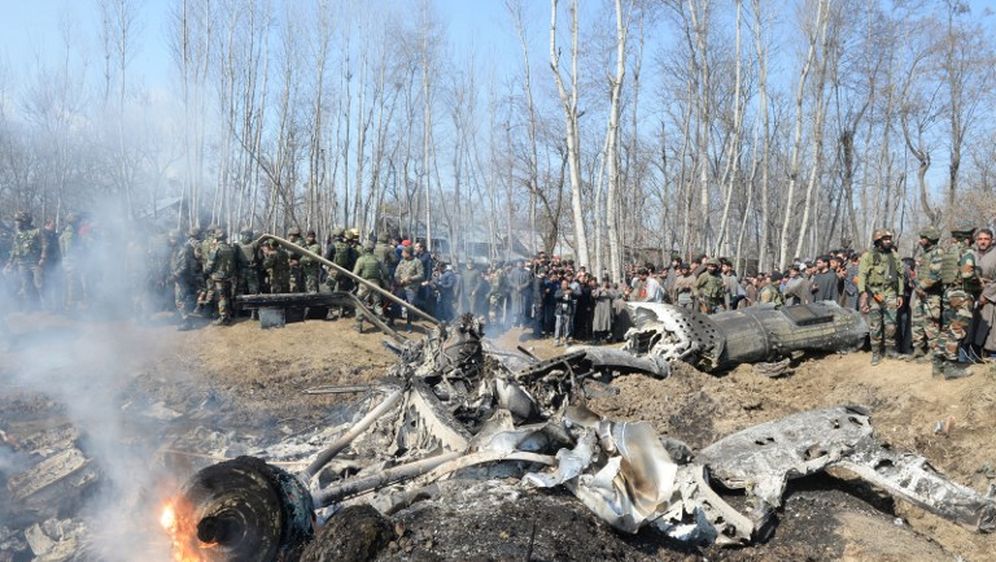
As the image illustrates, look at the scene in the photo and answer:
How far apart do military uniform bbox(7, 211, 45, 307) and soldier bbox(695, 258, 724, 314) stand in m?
12.1

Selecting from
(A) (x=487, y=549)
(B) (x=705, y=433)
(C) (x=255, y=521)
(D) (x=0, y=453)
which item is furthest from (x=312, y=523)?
(B) (x=705, y=433)

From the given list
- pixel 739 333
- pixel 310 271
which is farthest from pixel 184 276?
pixel 739 333

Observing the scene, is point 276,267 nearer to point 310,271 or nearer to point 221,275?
point 310,271

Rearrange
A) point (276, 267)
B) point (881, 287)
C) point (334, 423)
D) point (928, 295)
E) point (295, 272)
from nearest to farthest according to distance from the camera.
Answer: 1. point (334, 423)
2. point (928, 295)
3. point (881, 287)
4. point (276, 267)
5. point (295, 272)

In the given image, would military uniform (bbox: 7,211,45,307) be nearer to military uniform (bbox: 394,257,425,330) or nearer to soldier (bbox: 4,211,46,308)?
soldier (bbox: 4,211,46,308)

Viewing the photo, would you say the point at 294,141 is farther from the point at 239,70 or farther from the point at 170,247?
the point at 170,247

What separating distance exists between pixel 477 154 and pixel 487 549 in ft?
101

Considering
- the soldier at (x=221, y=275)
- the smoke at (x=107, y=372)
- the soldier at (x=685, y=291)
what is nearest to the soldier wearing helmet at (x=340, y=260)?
the soldier at (x=221, y=275)

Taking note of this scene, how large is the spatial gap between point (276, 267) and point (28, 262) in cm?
424

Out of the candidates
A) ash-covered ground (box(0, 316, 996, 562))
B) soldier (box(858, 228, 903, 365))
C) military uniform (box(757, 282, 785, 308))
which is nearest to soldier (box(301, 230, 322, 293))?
ash-covered ground (box(0, 316, 996, 562))

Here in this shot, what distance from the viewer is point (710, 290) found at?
12992mm

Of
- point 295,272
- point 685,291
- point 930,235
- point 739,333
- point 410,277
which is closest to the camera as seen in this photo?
point 930,235

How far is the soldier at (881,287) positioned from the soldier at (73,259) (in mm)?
12687

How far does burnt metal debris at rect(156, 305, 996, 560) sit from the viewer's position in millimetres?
4117
